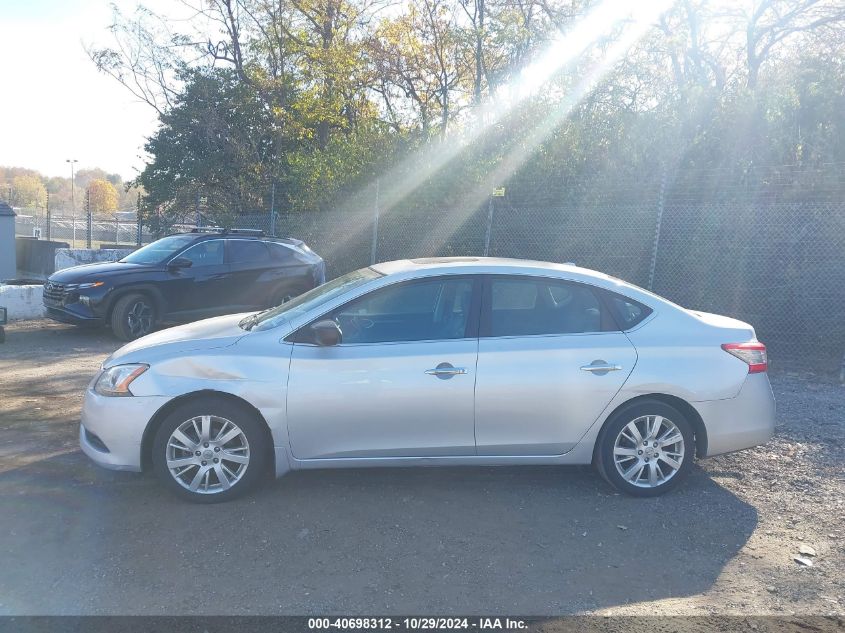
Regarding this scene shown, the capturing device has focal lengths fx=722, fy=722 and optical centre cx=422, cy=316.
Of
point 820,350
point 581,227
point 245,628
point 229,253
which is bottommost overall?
point 245,628

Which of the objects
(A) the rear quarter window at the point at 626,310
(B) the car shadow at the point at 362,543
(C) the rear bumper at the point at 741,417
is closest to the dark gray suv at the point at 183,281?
(B) the car shadow at the point at 362,543

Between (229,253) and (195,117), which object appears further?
(195,117)

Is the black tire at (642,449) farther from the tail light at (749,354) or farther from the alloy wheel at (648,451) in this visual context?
the tail light at (749,354)

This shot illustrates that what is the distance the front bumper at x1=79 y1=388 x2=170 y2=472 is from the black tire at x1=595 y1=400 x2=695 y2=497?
9.46 ft

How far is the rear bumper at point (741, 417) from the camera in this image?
487 cm

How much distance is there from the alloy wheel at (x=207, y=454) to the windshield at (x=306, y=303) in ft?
2.39

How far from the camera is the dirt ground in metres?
3.59

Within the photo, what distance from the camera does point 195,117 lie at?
2080 centimetres

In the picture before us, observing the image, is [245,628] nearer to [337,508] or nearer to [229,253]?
[337,508]

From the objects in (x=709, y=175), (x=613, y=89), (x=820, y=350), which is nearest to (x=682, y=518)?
(x=820, y=350)

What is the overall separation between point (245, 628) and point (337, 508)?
134 cm

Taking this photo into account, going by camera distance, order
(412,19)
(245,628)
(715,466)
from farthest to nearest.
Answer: (412,19), (715,466), (245,628)

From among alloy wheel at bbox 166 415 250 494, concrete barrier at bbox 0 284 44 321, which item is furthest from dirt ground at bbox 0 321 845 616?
concrete barrier at bbox 0 284 44 321

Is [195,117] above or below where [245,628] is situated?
above
